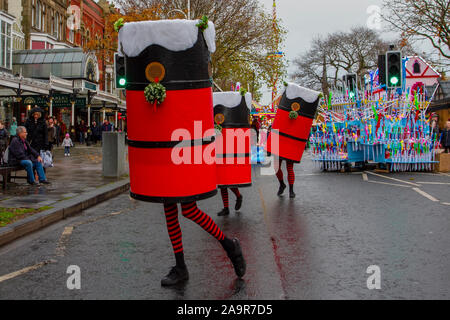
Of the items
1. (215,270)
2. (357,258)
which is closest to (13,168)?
(215,270)

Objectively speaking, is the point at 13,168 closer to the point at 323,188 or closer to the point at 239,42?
the point at 323,188

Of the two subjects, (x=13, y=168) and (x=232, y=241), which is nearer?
(x=232, y=241)

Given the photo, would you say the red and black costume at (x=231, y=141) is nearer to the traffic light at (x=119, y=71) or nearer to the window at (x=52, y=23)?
the traffic light at (x=119, y=71)

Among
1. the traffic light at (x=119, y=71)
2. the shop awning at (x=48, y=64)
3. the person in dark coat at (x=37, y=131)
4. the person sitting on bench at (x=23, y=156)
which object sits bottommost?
the person sitting on bench at (x=23, y=156)

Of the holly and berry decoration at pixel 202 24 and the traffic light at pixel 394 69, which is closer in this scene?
the holly and berry decoration at pixel 202 24

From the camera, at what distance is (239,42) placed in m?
30.9

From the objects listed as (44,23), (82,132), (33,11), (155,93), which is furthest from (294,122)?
(44,23)

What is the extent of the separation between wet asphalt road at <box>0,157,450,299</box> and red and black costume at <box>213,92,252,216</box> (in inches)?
21.8

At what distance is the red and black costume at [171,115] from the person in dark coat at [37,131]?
8.09 m

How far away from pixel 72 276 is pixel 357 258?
2700 mm

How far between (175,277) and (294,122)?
5844mm

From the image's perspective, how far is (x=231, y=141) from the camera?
24.5 feet

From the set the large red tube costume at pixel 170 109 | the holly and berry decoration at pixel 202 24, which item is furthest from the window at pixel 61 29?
the holly and berry decoration at pixel 202 24

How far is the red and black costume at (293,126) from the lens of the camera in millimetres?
9328
